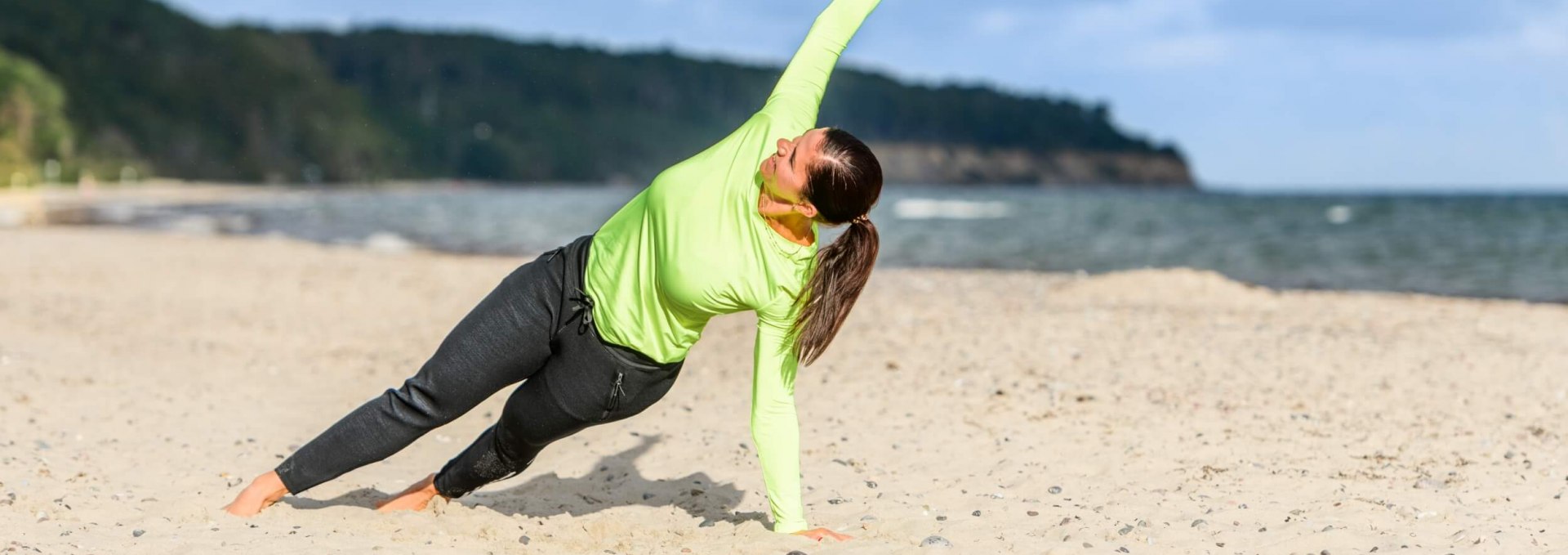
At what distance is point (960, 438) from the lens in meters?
5.89

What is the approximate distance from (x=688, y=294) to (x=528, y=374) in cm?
64

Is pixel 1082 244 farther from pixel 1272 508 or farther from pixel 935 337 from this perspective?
pixel 1272 508

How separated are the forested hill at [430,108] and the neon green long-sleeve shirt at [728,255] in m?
62.4

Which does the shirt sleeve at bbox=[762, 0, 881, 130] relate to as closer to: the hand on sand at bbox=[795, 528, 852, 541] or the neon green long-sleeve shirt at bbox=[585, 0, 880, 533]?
the neon green long-sleeve shirt at bbox=[585, 0, 880, 533]

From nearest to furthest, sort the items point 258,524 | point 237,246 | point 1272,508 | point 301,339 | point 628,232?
point 628,232, point 258,524, point 1272,508, point 301,339, point 237,246

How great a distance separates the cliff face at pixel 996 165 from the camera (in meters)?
176

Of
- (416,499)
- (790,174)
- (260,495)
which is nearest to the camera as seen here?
(790,174)

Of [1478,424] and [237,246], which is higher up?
[1478,424]

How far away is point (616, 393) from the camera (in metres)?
3.56

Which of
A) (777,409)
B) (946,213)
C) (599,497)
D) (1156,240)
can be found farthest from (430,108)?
(777,409)

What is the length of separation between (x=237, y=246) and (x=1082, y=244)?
18.3 meters

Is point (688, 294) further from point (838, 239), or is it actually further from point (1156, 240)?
point (1156, 240)

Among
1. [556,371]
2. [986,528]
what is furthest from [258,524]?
[986,528]

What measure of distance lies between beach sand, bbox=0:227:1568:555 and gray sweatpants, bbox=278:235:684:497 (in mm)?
441
